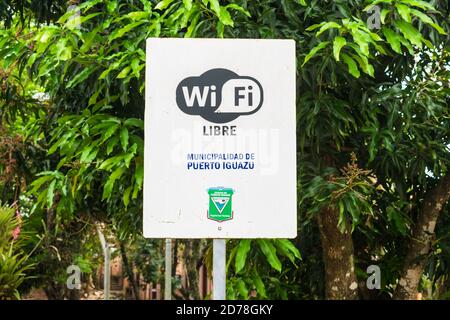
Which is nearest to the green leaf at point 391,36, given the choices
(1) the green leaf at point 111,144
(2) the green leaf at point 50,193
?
(1) the green leaf at point 111,144

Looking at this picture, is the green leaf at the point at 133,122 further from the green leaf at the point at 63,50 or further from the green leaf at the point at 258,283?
the green leaf at the point at 258,283

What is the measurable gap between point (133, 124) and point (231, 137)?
9.25 feet

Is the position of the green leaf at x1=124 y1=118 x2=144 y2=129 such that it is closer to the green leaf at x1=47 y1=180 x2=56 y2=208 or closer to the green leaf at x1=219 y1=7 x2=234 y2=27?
the green leaf at x1=47 y1=180 x2=56 y2=208

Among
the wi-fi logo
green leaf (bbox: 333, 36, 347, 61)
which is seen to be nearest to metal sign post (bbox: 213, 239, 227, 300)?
the wi-fi logo

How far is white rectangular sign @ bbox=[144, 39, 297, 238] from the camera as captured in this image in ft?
8.49

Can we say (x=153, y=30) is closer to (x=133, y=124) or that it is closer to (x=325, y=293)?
(x=133, y=124)

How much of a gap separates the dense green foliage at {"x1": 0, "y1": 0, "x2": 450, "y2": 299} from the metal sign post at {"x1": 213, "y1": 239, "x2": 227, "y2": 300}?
209 cm

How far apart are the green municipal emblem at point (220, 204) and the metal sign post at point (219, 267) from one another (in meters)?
0.10

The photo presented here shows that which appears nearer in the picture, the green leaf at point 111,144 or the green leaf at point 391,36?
the green leaf at point 391,36

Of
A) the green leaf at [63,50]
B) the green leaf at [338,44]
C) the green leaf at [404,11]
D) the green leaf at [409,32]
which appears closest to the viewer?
the green leaf at [338,44]

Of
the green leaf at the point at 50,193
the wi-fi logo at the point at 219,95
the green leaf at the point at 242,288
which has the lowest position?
the green leaf at the point at 242,288

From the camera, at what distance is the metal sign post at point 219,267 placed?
2.64 metres

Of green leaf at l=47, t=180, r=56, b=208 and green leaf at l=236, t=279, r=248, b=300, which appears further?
green leaf at l=236, t=279, r=248, b=300
